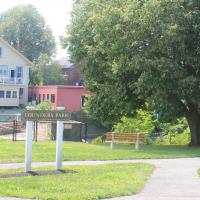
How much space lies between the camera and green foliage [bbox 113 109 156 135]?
132ft

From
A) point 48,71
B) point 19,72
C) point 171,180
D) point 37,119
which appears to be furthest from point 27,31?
point 171,180

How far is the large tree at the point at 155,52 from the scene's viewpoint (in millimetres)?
27016

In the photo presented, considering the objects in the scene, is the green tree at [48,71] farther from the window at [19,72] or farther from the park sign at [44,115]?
the park sign at [44,115]

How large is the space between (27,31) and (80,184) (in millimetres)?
88617

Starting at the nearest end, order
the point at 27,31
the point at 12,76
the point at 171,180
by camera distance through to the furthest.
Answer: the point at 171,180 → the point at 12,76 → the point at 27,31

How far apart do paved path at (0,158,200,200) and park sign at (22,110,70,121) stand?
5.93ft

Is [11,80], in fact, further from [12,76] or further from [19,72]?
[19,72]

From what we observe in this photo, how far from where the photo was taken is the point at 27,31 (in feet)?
325

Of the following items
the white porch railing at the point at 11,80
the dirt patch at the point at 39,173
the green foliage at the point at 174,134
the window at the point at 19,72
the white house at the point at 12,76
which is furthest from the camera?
the window at the point at 19,72

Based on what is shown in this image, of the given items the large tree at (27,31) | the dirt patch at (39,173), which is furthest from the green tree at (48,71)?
the dirt patch at (39,173)

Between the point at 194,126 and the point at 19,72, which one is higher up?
the point at 19,72

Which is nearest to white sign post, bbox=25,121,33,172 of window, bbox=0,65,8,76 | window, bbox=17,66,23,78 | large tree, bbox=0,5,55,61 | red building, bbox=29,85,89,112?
red building, bbox=29,85,89,112

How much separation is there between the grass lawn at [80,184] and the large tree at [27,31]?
8505 centimetres

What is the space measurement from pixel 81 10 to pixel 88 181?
2541cm
